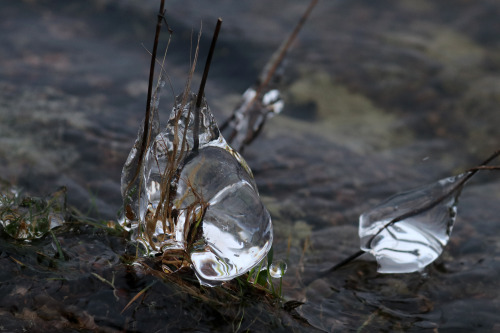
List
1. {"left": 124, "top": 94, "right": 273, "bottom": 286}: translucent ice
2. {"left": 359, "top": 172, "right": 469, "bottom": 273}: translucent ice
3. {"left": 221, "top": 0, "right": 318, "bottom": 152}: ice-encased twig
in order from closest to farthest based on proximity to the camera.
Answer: {"left": 124, "top": 94, "right": 273, "bottom": 286}: translucent ice
{"left": 359, "top": 172, "right": 469, "bottom": 273}: translucent ice
{"left": 221, "top": 0, "right": 318, "bottom": 152}: ice-encased twig

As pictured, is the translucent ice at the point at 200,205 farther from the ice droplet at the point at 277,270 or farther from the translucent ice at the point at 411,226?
the translucent ice at the point at 411,226

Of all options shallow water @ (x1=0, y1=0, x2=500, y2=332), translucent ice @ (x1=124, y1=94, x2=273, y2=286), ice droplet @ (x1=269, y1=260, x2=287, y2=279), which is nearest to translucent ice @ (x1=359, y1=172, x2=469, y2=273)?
shallow water @ (x1=0, y1=0, x2=500, y2=332)

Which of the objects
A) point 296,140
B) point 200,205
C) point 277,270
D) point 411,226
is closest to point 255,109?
point 296,140

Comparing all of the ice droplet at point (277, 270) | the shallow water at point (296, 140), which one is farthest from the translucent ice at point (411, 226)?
the ice droplet at point (277, 270)

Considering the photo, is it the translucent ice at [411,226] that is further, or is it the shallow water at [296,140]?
the translucent ice at [411,226]

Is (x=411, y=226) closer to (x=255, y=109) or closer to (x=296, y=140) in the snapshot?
(x=255, y=109)

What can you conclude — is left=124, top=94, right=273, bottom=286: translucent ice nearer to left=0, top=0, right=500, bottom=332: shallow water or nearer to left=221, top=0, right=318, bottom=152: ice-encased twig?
left=0, top=0, right=500, bottom=332: shallow water
